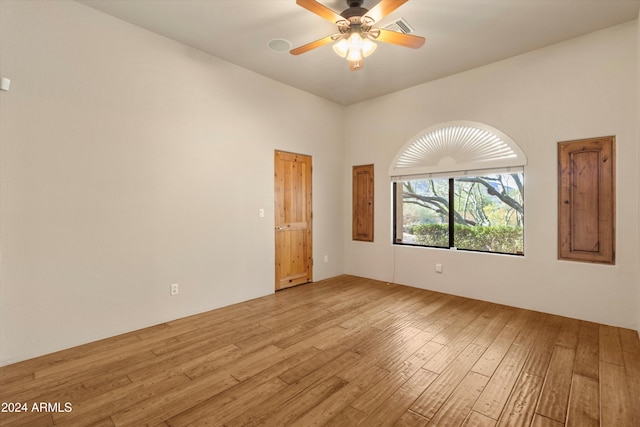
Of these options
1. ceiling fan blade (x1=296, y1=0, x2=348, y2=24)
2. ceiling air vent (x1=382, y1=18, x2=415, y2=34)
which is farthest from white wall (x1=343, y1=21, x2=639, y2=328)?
ceiling fan blade (x1=296, y1=0, x2=348, y2=24)

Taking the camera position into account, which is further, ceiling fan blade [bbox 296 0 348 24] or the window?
the window

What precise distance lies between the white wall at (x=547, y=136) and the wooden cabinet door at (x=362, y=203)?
2.56 feet

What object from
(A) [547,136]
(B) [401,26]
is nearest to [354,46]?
(B) [401,26]

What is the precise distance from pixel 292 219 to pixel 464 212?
8.81 ft

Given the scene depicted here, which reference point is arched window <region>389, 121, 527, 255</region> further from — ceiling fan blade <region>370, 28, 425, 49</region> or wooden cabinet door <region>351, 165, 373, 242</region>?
ceiling fan blade <region>370, 28, 425, 49</region>

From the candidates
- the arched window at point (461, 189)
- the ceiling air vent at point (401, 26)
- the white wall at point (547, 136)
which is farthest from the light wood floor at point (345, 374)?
the ceiling air vent at point (401, 26)

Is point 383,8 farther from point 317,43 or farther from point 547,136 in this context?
point 547,136

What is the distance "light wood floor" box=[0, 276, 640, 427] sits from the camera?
1.89 meters

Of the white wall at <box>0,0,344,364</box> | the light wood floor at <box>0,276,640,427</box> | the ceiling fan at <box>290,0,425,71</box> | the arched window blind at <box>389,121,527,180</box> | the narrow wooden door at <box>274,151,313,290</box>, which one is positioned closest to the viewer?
the light wood floor at <box>0,276,640,427</box>

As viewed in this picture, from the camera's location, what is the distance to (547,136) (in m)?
3.64

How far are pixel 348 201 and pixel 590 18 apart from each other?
3959 mm

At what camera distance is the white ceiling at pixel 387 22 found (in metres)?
2.87

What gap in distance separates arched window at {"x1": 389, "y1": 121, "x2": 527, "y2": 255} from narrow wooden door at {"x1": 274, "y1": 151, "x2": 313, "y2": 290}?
1.55m

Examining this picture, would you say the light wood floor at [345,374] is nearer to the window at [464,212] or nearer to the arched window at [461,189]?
the window at [464,212]
